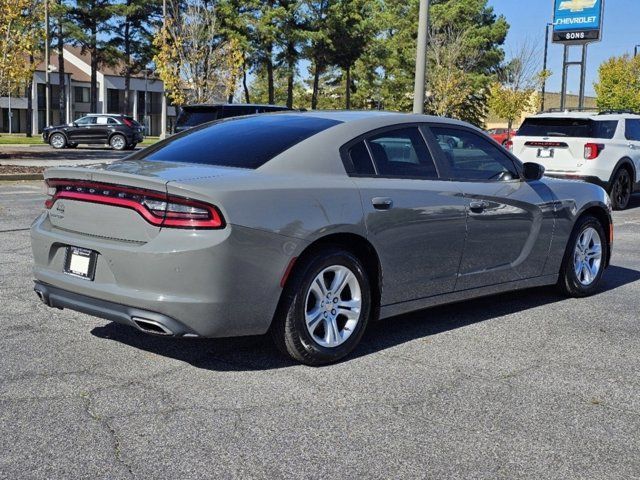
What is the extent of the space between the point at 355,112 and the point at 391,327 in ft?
5.11

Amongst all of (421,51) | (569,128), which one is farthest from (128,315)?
(569,128)

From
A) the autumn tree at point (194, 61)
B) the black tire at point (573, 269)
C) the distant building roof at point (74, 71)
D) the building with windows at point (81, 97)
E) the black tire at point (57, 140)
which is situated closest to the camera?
the black tire at point (573, 269)

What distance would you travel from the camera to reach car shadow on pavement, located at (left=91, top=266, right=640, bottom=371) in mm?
4668

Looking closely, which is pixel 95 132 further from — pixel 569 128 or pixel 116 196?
pixel 116 196

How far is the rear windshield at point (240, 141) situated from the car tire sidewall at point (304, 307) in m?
0.69

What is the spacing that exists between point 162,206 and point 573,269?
3.90 m

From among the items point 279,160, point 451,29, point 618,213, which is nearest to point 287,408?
point 279,160

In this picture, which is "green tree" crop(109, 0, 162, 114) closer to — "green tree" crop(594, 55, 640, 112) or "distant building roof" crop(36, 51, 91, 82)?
"distant building roof" crop(36, 51, 91, 82)

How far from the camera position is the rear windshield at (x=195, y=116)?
1845cm

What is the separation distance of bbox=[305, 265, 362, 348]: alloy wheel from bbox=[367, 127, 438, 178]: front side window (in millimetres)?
771

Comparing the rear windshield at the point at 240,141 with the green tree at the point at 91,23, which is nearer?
the rear windshield at the point at 240,141

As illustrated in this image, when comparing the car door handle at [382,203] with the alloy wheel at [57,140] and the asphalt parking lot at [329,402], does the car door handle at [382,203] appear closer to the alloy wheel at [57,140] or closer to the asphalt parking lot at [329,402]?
the asphalt parking lot at [329,402]

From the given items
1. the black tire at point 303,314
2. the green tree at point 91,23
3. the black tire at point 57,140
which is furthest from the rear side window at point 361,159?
the green tree at point 91,23

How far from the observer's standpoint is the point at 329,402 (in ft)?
13.1
